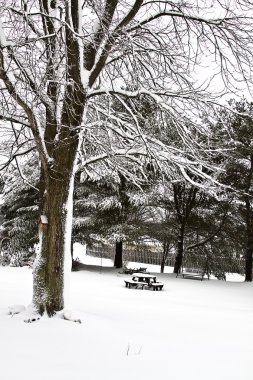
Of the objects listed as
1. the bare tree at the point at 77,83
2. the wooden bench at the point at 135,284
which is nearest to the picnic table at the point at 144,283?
the wooden bench at the point at 135,284

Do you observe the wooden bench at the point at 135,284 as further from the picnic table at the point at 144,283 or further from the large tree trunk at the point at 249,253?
the large tree trunk at the point at 249,253

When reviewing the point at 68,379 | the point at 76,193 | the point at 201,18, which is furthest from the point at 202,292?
the point at 68,379

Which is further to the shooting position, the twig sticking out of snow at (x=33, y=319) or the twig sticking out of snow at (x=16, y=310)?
the twig sticking out of snow at (x=16, y=310)

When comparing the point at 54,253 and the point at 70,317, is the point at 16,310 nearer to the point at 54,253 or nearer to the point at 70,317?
the point at 70,317

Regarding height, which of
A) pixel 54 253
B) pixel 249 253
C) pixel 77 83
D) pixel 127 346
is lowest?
pixel 127 346

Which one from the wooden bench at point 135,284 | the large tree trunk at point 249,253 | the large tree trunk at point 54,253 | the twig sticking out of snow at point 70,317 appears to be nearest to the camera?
the twig sticking out of snow at point 70,317

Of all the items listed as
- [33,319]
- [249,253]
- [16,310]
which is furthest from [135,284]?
[33,319]

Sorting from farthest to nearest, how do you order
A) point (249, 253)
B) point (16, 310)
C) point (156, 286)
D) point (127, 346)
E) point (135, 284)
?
point (249, 253) < point (135, 284) < point (156, 286) < point (16, 310) < point (127, 346)

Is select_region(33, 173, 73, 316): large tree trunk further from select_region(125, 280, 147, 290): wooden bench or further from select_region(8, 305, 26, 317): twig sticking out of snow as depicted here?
select_region(125, 280, 147, 290): wooden bench

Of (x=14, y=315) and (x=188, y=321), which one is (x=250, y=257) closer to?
(x=188, y=321)

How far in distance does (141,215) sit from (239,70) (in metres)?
14.3

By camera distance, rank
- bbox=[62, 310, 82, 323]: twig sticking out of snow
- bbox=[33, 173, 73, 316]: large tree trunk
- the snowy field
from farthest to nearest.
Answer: bbox=[33, 173, 73, 316]: large tree trunk
bbox=[62, 310, 82, 323]: twig sticking out of snow
the snowy field

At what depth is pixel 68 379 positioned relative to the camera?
442 cm

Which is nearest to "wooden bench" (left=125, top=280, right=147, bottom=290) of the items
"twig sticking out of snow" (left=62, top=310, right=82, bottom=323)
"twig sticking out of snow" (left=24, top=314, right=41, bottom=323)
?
"twig sticking out of snow" (left=62, top=310, right=82, bottom=323)
